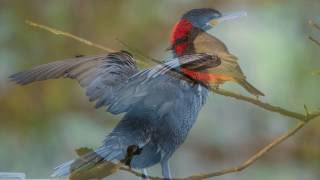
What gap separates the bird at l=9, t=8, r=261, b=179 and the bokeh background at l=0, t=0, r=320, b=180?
0.02 m

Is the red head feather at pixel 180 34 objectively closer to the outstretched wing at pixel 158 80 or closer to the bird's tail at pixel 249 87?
the outstretched wing at pixel 158 80

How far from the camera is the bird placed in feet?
3.38

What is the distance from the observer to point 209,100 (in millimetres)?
1040

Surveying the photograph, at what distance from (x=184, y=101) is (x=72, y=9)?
35 centimetres

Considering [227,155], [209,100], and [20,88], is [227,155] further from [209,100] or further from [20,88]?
[20,88]

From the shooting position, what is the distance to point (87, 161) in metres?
1.05

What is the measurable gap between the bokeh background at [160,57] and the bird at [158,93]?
2cm

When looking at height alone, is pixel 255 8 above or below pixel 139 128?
above

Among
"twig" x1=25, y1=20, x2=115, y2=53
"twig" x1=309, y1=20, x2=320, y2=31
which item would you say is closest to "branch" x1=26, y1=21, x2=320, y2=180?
"twig" x1=309, y1=20, x2=320, y2=31

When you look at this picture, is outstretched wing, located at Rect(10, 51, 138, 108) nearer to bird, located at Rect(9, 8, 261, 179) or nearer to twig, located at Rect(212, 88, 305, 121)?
bird, located at Rect(9, 8, 261, 179)

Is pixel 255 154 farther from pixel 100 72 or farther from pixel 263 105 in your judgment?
pixel 100 72

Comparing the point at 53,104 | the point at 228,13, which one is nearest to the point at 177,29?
the point at 228,13

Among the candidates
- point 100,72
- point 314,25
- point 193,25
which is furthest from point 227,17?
point 100,72

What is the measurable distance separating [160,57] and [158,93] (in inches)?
3.4
